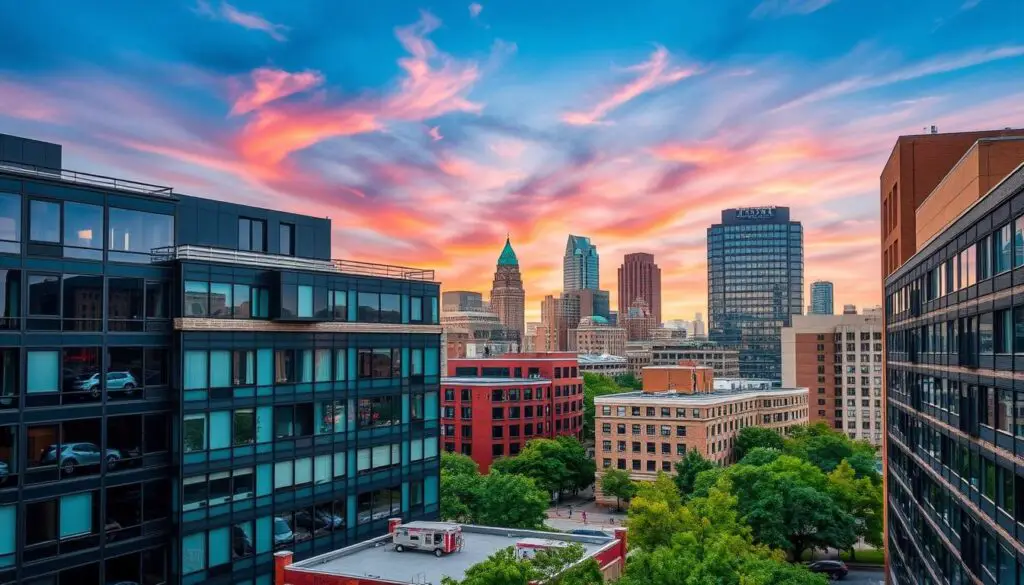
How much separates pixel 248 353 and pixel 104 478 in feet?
29.6

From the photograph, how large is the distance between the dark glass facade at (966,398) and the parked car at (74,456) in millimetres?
35946

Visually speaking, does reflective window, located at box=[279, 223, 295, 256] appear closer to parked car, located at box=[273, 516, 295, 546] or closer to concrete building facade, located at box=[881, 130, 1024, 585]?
parked car, located at box=[273, 516, 295, 546]

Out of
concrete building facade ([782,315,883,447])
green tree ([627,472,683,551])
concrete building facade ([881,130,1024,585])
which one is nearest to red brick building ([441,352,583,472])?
green tree ([627,472,683,551])

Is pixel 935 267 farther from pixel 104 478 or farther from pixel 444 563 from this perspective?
pixel 104 478

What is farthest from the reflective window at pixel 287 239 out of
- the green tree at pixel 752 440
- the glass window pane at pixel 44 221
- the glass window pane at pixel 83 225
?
the green tree at pixel 752 440

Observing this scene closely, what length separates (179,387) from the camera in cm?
4084

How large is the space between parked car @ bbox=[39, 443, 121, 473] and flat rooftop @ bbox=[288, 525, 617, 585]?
1073cm

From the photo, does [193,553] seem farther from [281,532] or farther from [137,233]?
[137,233]

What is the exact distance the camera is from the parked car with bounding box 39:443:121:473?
3656 cm

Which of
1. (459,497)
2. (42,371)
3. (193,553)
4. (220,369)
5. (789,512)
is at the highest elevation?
(42,371)

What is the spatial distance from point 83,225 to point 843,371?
176 meters

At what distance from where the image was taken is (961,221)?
34.9 metres

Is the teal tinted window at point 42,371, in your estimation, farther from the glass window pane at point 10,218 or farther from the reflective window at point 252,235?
the reflective window at point 252,235

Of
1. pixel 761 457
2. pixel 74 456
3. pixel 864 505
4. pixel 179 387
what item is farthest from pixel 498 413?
pixel 74 456
